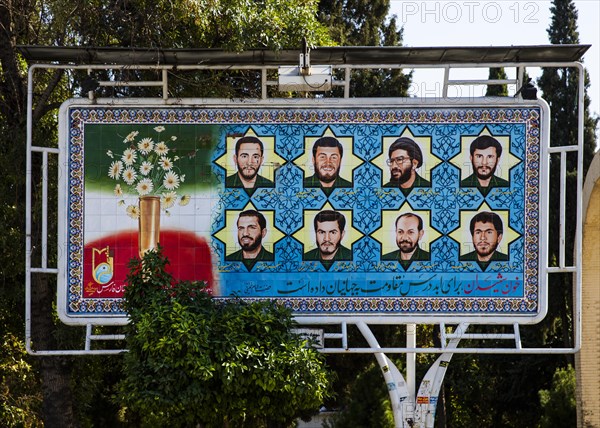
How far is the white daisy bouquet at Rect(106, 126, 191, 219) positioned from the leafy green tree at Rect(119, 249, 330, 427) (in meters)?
1.05

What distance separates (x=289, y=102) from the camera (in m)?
12.6

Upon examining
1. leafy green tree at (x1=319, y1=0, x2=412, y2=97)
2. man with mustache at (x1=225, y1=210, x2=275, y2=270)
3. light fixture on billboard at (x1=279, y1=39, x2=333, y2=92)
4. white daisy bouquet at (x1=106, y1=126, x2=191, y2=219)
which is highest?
leafy green tree at (x1=319, y1=0, x2=412, y2=97)

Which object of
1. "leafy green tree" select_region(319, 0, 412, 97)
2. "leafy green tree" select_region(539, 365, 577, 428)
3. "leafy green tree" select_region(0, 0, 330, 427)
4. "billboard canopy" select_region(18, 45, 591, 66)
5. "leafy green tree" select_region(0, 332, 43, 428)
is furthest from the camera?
"leafy green tree" select_region(319, 0, 412, 97)

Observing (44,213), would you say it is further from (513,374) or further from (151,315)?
(513,374)

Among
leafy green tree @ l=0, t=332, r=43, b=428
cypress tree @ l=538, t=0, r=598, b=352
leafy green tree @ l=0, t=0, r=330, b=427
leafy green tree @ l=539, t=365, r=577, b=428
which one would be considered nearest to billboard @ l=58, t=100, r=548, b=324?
leafy green tree @ l=0, t=0, r=330, b=427

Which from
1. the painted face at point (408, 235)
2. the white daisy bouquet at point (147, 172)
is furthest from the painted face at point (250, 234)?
the painted face at point (408, 235)

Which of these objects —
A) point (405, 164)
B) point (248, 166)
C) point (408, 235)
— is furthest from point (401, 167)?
point (248, 166)

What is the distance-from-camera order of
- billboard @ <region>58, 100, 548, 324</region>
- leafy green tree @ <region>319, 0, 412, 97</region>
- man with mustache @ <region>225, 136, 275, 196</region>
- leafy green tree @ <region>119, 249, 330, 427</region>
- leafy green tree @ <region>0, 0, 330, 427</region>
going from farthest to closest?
leafy green tree @ <region>319, 0, 412, 97</region> → leafy green tree @ <region>0, 0, 330, 427</region> → man with mustache @ <region>225, 136, 275, 196</region> → billboard @ <region>58, 100, 548, 324</region> → leafy green tree @ <region>119, 249, 330, 427</region>

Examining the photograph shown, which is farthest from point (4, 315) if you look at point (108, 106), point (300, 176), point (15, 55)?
point (300, 176)

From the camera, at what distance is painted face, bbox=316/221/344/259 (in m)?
12.6

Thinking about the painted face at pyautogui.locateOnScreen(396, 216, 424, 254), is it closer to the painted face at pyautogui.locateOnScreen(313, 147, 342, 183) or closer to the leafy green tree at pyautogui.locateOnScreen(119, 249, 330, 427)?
the painted face at pyautogui.locateOnScreen(313, 147, 342, 183)

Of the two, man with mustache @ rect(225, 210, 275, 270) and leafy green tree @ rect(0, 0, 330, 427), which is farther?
leafy green tree @ rect(0, 0, 330, 427)

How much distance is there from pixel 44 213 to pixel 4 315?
444 centimetres

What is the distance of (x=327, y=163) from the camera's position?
12703 mm
